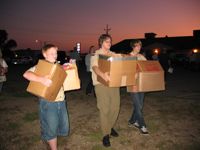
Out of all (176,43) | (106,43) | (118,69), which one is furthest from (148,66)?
(176,43)

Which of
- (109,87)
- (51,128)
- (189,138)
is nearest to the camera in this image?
(51,128)

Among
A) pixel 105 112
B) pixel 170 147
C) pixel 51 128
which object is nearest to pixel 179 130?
pixel 170 147

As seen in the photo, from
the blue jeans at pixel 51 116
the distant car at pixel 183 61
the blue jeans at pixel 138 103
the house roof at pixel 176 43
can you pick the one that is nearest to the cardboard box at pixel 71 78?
the blue jeans at pixel 51 116

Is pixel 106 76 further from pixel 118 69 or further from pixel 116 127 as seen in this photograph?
pixel 116 127

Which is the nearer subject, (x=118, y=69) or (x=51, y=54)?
(x=51, y=54)

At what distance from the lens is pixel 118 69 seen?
385 centimetres

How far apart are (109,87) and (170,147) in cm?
163

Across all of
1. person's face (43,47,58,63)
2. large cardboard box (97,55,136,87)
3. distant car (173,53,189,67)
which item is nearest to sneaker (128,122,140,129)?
large cardboard box (97,55,136,87)

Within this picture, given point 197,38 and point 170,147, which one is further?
point 197,38

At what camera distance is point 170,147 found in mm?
4281

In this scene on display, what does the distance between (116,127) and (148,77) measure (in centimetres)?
162

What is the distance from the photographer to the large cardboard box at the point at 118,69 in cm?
379

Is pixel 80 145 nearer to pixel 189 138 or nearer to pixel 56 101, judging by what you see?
pixel 56 101

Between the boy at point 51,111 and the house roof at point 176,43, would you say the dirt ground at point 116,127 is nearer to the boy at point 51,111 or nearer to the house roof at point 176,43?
the boy at point 51,111
